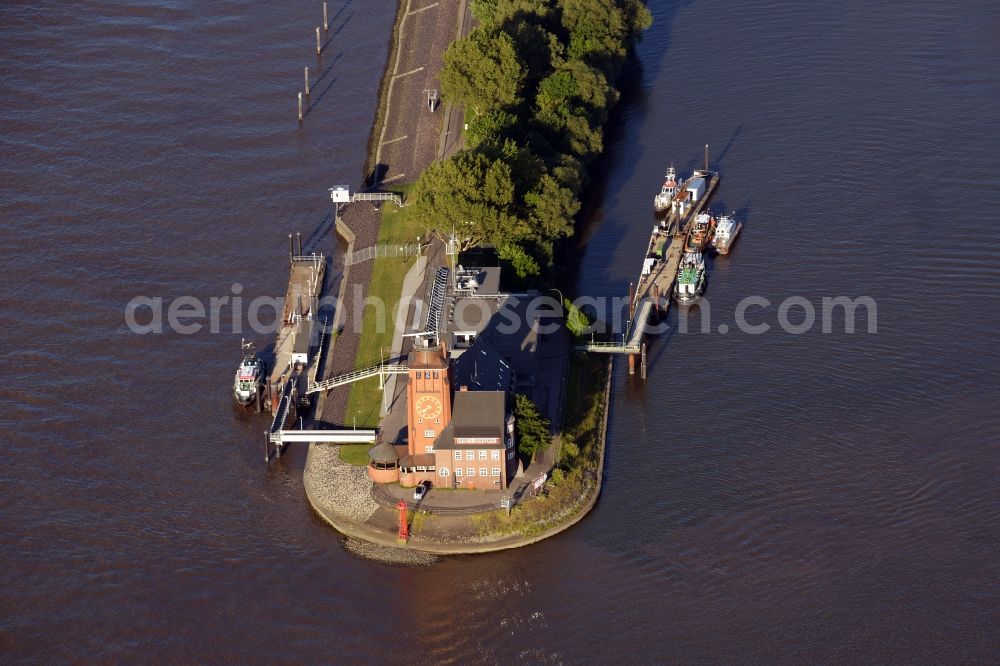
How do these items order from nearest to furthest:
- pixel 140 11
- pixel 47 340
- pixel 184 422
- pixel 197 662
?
pixel 197 662 → pixel 184 422 → pixel 47 340 → pixel 140 11

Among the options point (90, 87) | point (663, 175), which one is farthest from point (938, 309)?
point (90, 87)

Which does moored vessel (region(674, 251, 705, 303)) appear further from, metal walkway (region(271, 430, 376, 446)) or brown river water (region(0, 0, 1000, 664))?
metal walkway (region(271, 430, 376, 446))

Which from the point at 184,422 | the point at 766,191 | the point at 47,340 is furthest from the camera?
the point at 766,191

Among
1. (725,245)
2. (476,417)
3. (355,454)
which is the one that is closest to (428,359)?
(476,417)

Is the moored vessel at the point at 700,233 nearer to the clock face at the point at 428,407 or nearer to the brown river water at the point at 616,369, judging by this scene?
the brown river water at the point at 616,369

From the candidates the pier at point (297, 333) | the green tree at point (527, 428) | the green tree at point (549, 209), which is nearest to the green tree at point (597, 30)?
the green tree at point (549, 209)

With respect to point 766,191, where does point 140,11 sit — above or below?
above

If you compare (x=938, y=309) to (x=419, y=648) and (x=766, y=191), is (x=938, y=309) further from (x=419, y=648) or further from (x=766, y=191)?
(x=419, y=648)
